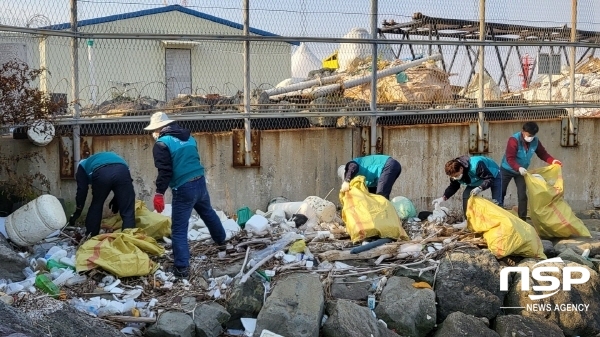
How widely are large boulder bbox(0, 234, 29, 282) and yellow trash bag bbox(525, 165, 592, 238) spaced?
17.5 ft

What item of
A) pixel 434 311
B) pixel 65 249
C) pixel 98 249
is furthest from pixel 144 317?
pixel 434 311

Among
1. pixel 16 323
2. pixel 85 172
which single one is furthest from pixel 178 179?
pixel 16 323

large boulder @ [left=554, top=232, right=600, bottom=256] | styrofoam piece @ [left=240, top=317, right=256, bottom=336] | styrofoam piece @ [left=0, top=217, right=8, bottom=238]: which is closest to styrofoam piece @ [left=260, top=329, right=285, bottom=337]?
styrofoam piece @ [left=240, top=317, right=256, bottom=336]

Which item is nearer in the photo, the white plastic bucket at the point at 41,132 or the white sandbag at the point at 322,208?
the white plastic bucket at the point at 41,132

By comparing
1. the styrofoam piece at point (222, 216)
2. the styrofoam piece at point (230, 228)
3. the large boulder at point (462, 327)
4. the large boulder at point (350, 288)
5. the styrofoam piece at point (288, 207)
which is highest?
the styrofoam piece at point (288, 207)

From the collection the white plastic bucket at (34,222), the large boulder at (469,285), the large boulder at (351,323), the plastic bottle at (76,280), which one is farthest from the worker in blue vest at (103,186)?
the large boulder at (469,285)

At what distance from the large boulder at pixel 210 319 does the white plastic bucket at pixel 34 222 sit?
6.48 ft

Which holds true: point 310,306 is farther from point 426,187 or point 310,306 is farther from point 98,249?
point 426,187

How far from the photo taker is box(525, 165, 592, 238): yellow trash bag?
8070mm

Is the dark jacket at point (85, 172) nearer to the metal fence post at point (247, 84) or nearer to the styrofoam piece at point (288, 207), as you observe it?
the metal fence post at point (247, 84)

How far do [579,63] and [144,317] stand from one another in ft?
32.1

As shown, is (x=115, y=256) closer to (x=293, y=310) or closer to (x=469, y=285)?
(x=293, y=310)

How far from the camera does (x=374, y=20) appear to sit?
9.08 metres

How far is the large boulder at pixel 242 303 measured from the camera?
5.84 metres
